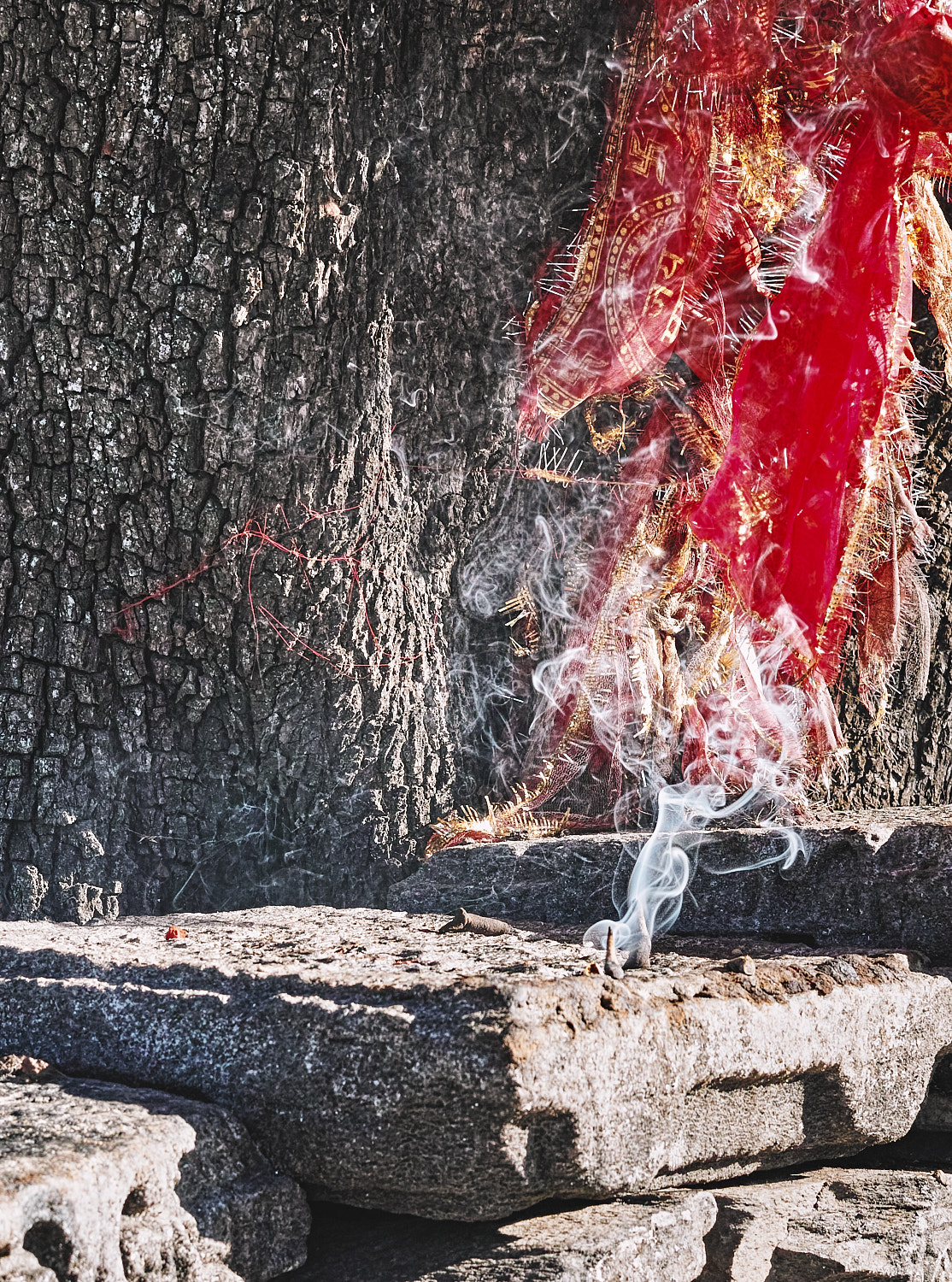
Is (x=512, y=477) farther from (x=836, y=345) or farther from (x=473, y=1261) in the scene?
(x=473, y=1261)

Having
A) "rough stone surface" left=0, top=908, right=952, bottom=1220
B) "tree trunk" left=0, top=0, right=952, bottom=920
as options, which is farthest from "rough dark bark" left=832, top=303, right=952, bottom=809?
"rough stone surface" left=0, top=908, right=952, bottom=1220

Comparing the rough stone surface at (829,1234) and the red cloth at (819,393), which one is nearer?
the rough stone surface at (829,1234)

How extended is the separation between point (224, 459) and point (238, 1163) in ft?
4.56

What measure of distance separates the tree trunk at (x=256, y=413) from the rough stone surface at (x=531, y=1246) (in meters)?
1.01

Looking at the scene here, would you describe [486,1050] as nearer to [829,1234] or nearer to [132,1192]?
[132,1192]

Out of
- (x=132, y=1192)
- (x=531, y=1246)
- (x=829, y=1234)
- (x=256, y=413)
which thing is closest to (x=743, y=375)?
(x=256, y=413)

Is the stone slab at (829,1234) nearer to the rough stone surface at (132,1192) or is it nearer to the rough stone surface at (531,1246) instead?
the rough stone surface at (531,1246)

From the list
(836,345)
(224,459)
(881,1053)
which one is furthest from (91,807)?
(836,345)

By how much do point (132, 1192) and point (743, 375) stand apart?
1.82 m

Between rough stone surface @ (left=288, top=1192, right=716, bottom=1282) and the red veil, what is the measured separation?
42.7 inches

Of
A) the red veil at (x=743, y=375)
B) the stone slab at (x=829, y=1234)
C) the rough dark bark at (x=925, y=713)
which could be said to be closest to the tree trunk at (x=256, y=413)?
the red veil at (x=743, y=375)

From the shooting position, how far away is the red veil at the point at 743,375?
7.82 ft

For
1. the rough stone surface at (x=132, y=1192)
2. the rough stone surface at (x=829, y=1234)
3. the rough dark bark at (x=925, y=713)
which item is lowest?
the rough stone surface at (x=829, y=1234)

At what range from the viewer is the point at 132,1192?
1.31 metres
